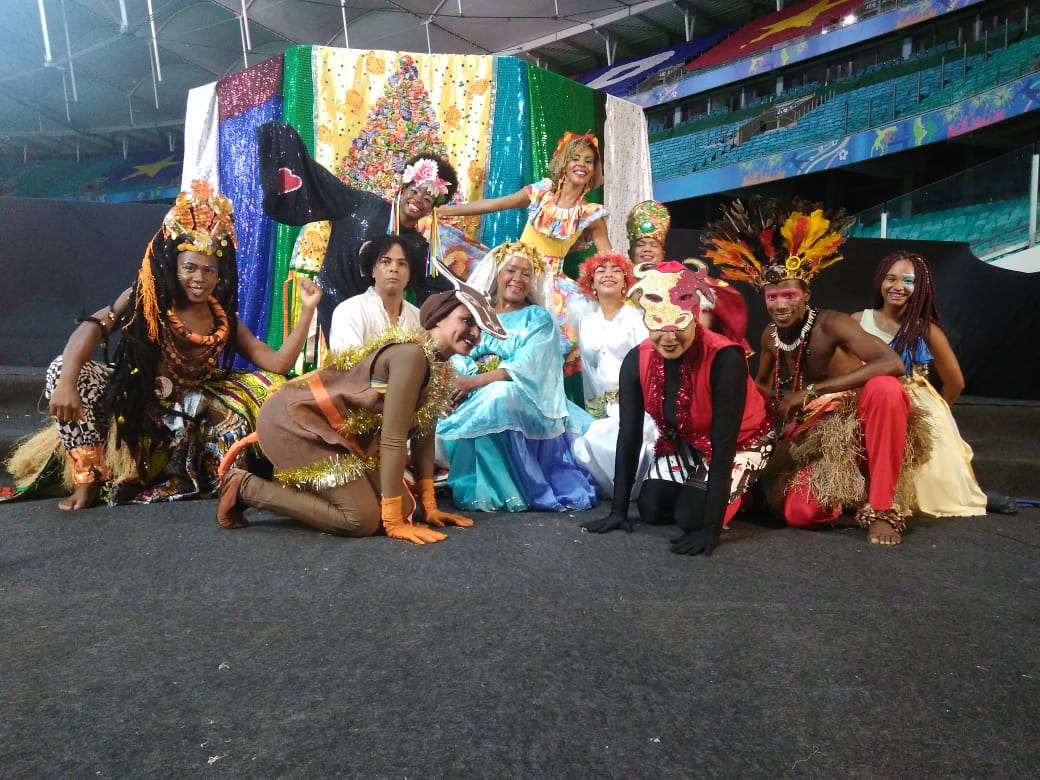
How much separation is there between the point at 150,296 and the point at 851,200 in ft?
38.1

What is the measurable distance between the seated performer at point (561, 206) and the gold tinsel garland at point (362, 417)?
181cm

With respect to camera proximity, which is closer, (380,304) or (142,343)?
(142,343)

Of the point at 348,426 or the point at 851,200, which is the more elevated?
the point at 851,200

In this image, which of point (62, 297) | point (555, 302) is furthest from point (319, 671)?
point (62, 297)

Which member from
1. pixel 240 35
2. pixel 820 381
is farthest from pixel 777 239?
pixel 240 35

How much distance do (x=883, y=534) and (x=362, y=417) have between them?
1.97 metres

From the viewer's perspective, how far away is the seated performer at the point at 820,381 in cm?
282

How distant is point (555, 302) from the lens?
414 cm

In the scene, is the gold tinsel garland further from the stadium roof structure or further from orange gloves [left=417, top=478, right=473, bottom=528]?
the stadium roof structure

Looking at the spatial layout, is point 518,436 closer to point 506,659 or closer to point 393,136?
point 506,659

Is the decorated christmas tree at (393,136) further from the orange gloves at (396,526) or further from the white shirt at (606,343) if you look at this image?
the orange gloves at (396,526)

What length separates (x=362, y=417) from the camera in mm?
2646

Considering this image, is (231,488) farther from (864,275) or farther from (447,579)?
(864,275)

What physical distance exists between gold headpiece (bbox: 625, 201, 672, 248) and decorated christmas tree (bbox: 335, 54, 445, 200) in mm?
1337
